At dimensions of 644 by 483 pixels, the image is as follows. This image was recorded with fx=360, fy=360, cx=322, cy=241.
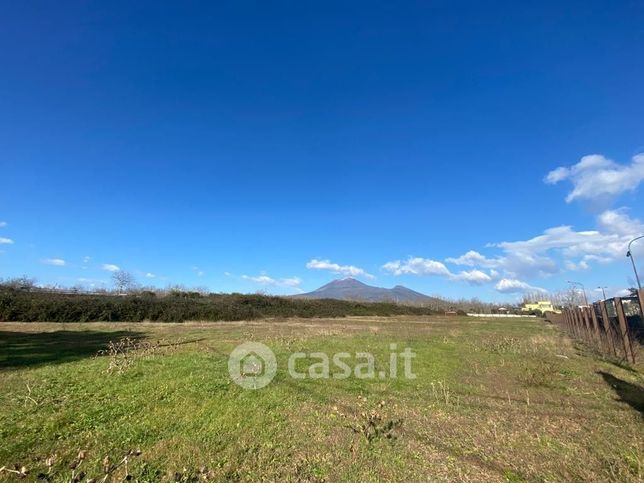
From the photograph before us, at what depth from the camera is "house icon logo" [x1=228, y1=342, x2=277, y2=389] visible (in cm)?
841

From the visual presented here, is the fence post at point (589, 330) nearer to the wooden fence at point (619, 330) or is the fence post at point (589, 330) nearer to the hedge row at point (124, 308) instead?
the wooden fence at point (619, 330)

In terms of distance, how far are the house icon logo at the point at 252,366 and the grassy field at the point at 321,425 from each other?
0.33 m

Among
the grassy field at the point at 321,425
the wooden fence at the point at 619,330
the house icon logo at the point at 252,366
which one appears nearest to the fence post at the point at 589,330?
the wooden fence at the point at 619,330

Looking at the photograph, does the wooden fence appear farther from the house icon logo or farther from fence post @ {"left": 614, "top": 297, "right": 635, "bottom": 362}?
the house icon logo

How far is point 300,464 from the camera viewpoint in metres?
4.39

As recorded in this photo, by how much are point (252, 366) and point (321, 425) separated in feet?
16.3

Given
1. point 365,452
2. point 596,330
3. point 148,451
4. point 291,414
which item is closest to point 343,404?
point 291,414

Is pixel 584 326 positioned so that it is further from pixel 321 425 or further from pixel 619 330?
pixel 321 425

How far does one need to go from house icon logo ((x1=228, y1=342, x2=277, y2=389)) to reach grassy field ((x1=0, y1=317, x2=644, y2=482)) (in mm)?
329

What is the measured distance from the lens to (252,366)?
33.6 ft

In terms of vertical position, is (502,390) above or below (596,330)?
below

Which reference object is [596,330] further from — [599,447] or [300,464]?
[300,464]

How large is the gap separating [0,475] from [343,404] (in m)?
4.92

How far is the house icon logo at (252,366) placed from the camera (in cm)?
841
